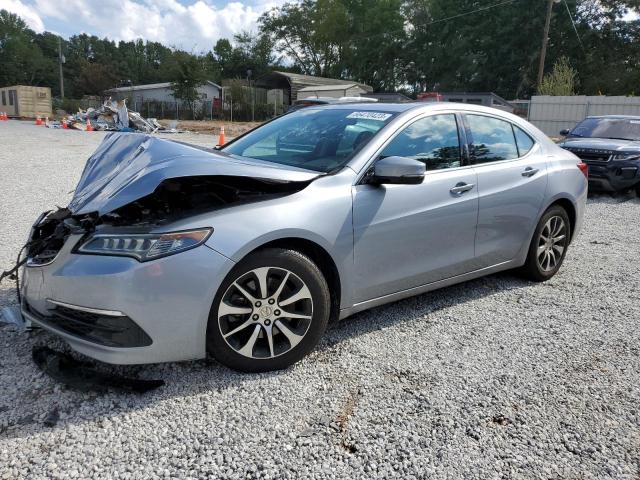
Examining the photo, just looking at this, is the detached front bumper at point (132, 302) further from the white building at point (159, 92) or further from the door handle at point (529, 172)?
the white building at point (159, 92)

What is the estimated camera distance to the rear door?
3.92 meters

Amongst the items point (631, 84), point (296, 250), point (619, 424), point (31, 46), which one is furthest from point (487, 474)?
point (31, 46)

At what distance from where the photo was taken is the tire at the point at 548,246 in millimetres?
4461

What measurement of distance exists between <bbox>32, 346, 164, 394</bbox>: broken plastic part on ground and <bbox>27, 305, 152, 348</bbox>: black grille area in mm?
267

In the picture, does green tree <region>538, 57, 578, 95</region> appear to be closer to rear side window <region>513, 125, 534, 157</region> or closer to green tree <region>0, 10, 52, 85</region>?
rear side window <region>513, 125, 534, 157</region>

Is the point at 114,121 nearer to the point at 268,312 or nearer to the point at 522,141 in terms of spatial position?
the point at 522,141

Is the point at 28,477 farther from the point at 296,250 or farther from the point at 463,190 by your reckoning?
the point at 463,190

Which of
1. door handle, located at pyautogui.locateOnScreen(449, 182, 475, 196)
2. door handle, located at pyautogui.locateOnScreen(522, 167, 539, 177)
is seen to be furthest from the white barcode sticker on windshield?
door handle, located at pyautogui.locateOnScreen(522, 167, 539, 177)

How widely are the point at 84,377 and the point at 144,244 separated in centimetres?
80

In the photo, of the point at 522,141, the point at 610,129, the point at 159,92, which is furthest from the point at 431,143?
the point at 159,92

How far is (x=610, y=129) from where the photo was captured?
1072 cm

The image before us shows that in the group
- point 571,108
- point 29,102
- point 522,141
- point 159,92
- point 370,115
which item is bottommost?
point 522,141

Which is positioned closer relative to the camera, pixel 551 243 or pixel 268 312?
pixel 268 312

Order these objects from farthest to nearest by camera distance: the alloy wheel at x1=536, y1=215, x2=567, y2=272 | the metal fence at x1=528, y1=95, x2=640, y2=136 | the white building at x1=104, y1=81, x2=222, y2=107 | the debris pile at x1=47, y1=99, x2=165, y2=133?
the white building at x1=104, y1=81, x2=222, y2=107, the debris pile at x1=47, y1=99, x2=165, y2=133, the metal fence at x1=528, y1=95, x2=640, y2=136, the alloy wheel at x1=536, y1=215, x2=567, y2=272
